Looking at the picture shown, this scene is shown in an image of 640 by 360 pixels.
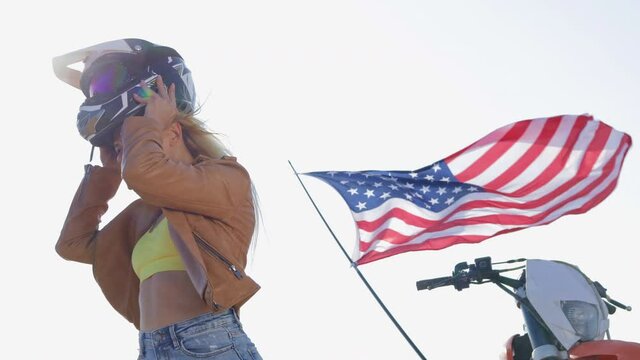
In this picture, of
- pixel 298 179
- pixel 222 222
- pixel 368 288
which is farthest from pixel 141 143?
pixel 298 179

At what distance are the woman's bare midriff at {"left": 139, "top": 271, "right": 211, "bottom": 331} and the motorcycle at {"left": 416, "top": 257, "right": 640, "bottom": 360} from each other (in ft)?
6.40

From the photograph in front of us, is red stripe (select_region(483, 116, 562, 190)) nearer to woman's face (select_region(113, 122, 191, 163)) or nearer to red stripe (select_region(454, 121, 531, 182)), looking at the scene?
red stripe (select_region(454, 121, 531, 182))

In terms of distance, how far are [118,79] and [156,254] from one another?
0.84 meters

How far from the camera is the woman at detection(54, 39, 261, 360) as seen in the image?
3928 mm

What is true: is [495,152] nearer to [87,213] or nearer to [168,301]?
[87,213]

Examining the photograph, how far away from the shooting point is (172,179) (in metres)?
3.94

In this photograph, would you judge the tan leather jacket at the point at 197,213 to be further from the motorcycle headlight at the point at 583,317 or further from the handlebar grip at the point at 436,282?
the motorcycle headlight at the point at 583,317

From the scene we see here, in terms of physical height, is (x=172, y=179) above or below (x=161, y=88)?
below

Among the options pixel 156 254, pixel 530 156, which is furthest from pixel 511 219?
pixel 156 254

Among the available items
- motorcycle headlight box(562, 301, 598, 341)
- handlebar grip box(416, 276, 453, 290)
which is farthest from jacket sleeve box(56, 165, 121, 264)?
motorcycle headlight box(562, 301, 598, 341)

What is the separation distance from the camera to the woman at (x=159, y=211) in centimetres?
393

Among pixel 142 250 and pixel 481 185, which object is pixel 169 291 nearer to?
pixel 142 250

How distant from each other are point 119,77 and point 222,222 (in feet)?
2.94

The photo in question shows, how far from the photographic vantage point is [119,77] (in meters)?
4.57
